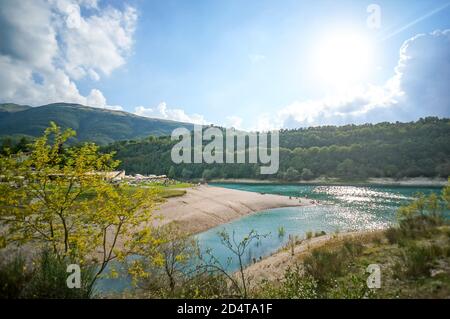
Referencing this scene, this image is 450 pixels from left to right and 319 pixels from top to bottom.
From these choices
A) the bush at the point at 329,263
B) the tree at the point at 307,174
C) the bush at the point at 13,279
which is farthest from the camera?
the tree at the point at 307,174

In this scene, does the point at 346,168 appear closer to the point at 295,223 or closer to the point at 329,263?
the point at 295,223

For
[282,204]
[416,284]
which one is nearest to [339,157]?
[282,204]

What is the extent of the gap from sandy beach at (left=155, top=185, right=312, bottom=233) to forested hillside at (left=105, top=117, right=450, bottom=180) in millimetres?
68171

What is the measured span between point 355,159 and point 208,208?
103 m

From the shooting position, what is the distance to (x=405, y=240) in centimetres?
1902

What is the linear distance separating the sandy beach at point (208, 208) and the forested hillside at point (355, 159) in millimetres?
68171

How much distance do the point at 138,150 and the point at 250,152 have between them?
262ft

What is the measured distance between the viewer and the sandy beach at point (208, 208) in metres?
36.6

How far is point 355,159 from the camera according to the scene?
12662 cm

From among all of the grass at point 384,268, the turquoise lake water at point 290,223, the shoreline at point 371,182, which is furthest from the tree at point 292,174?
the grass at point 384,268

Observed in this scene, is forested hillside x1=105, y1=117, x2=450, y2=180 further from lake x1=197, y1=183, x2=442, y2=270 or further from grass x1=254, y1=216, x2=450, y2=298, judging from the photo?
grass x1=254, y1=216, x2=450, y2=298

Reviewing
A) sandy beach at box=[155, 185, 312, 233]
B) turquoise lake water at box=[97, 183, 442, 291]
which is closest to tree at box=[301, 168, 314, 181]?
sandy beach at box=[155, 185, 312, 233]

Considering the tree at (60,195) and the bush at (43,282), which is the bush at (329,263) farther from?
the bush at (43,282)
